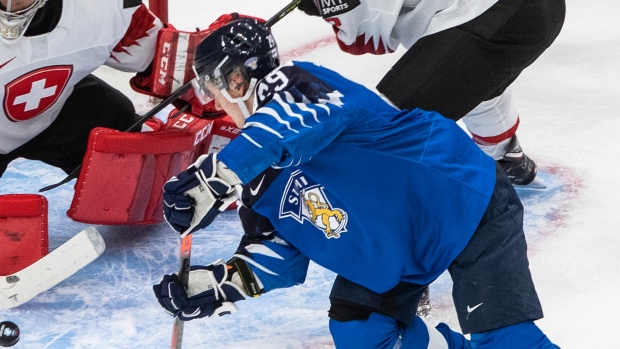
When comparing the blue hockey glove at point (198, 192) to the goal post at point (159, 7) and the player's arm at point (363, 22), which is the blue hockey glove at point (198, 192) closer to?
the player's arm at point (363, 22)

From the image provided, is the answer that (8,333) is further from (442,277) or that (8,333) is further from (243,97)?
(442,277)

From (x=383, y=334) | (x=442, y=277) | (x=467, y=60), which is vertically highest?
(x=467, y=60)

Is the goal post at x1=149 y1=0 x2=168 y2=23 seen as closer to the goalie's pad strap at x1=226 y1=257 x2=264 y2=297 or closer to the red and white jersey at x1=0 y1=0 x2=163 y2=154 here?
the red and white jersey at x1=0 y1=0 x2=163 y2=154

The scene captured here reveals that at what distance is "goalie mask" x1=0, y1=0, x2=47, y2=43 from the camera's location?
8.09 feet

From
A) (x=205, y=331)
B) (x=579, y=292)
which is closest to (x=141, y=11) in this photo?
(x=205, y=331)

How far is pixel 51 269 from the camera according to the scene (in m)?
2.60

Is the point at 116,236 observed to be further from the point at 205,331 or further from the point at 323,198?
the point at 323,198

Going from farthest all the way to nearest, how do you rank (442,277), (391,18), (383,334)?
(442,277), (391,18), (383,334)

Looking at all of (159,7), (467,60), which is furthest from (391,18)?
(159,7)

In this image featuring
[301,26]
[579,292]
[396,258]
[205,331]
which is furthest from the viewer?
[301,26]

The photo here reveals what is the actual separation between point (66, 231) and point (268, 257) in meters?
1.08

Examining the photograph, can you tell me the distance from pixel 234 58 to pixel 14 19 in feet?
2.88

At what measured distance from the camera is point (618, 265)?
278 centimetres

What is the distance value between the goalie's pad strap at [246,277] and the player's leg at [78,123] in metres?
1.00
